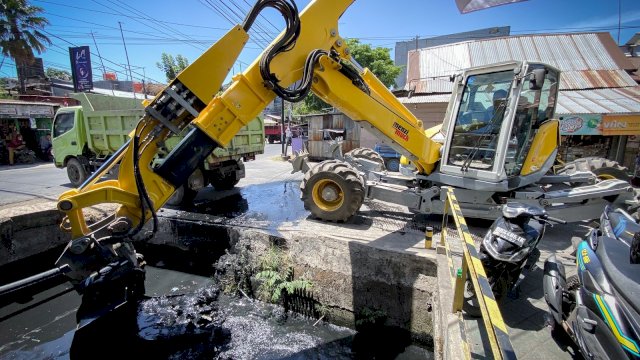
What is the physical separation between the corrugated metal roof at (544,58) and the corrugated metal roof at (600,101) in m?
0.47

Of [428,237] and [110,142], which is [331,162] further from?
[110,142]

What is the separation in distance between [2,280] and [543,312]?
7.99 meters

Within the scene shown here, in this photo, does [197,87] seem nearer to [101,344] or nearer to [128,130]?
[101,344]

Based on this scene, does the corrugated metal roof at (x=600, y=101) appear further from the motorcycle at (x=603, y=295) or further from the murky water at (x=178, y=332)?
the murky water at (x=178, y=332)

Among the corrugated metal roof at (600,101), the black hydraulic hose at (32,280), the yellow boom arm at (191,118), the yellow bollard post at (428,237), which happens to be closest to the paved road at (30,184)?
the black hydraulic hose at (32,280)

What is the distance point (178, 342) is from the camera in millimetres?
3748

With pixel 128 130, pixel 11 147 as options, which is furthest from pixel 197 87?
pixel 11 147

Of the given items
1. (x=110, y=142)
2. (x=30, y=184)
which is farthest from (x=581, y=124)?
(x=30, y=184)

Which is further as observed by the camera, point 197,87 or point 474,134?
point 474,134

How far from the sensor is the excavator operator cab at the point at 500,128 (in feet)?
14.1

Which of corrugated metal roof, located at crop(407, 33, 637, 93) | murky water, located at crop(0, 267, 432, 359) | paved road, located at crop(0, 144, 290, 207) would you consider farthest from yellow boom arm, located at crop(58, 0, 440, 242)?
corrugated metal roof, located at crop(407, 33, 637, 93)

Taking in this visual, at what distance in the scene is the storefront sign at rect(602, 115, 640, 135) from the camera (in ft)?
29.4

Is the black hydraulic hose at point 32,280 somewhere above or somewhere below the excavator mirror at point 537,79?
below

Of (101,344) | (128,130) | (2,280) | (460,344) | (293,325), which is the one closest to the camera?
(460,344)
